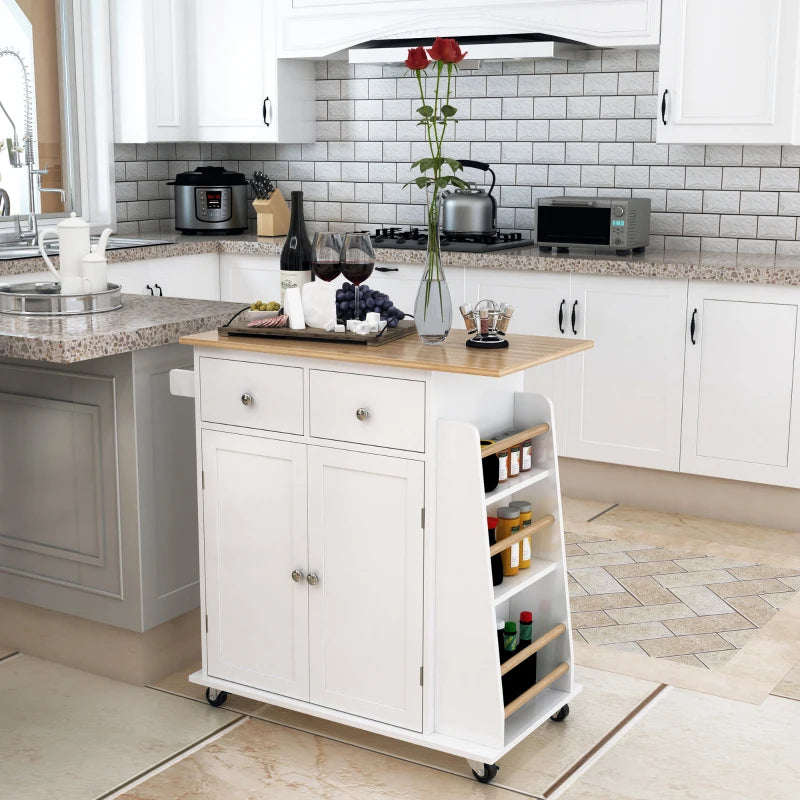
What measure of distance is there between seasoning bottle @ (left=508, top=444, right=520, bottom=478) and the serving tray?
0.37 metres

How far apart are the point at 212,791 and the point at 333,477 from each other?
0.72m

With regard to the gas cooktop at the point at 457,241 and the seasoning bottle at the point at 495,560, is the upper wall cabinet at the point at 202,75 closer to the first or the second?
the gas cooktop at the point at 457,241

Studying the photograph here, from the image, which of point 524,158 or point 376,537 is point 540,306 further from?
point 376,537

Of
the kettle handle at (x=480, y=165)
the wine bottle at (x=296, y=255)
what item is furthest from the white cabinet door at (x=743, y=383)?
the wine bottle at (x=296, y=255)

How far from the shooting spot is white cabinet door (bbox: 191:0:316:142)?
17.3ft

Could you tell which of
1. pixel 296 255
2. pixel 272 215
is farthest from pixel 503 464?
pixel 272 215

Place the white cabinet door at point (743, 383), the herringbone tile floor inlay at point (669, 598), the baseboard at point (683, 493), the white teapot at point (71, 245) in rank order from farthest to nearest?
the baseboard at point (683, 493) → the white cabinet door at point (743, 383) → the herringbone tile floor inlay at point (669, 598) → the white teapot at point (71, 245)

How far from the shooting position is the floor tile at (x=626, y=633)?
10.8 feet

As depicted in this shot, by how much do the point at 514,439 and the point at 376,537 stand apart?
1.21ft

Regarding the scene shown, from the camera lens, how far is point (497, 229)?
504cm

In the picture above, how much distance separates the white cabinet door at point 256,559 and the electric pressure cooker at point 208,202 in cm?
295

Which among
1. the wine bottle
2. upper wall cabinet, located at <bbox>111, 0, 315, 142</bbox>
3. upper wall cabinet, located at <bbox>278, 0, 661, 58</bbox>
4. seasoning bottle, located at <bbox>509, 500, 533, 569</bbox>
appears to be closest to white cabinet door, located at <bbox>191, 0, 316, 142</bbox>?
upper wall cabinet, located at <bbox>111, 0, 315, 142</bbox>

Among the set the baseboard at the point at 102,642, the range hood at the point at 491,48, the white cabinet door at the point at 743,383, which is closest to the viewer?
the baseboard at the point at 102,642

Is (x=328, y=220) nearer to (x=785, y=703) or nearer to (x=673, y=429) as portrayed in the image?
(x=673, y=429)
